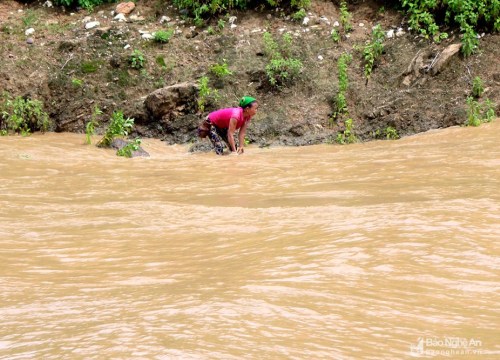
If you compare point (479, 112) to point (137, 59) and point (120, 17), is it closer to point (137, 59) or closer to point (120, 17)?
point (137, 59)

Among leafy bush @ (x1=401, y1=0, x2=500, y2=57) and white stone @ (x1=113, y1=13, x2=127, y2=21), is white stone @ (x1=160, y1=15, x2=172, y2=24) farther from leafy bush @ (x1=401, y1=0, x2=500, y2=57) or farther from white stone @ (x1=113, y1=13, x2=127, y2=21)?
leafy bush @ (x1=401, y1=0, x2=500, y2=57)

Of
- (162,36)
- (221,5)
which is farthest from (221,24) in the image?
(162,36)

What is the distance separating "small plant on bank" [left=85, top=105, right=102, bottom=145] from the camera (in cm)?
994

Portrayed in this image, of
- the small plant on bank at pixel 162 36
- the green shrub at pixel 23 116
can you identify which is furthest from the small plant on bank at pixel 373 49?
the green shrub at pixel 23 116

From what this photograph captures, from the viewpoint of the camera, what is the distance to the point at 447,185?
5.23 m

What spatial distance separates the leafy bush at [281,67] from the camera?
11.0 meters

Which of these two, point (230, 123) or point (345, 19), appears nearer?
point (230, 123)

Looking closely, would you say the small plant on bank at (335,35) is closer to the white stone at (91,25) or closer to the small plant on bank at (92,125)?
the small plant on bank at (92,125)

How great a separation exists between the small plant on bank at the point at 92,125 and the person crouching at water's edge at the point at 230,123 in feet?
6.39

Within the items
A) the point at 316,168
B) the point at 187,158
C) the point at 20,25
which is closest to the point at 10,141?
the point at 187,158

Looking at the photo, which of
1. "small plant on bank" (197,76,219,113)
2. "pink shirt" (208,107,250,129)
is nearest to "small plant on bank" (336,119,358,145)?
"pink shirt" (208,107,250,129)

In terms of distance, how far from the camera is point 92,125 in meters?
10.6

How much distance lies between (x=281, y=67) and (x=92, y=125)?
11.1 feet

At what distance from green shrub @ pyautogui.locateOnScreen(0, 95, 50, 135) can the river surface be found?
14.9ft
